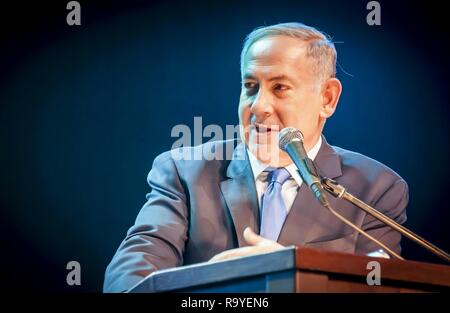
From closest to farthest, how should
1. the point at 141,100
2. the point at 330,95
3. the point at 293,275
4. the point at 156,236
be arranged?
the point at 293,275 < the point at 156,236 < the point at 330,95 < the point at 141,100

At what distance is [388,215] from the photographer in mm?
2934

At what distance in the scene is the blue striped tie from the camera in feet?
9.14

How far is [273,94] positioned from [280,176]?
13.3 inches

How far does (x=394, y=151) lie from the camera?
134 inches

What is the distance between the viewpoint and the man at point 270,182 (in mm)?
2768

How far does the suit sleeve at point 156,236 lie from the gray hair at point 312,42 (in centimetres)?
62

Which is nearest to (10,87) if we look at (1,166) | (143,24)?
(1,166)

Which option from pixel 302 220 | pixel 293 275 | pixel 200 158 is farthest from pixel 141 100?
pixel 293 275

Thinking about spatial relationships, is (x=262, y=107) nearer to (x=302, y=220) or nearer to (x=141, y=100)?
(x=302, y=220)

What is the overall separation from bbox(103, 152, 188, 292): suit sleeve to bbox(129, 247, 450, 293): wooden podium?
581 mm

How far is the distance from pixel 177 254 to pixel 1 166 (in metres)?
1.04

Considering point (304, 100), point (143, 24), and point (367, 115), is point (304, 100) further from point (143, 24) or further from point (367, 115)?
point (143, 24)

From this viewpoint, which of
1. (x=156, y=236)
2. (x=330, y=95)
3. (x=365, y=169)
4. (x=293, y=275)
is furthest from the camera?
(x=330, y=95)
